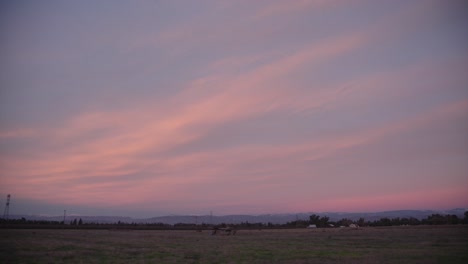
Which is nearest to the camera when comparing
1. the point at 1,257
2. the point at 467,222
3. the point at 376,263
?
the point at 376,263

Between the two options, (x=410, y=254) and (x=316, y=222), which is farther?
(x=316, y=222)

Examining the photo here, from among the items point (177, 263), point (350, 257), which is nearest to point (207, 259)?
point (177, 263)

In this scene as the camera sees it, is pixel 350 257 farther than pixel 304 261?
Yes

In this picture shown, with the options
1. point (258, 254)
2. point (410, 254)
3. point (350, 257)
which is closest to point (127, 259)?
point (258, 254)

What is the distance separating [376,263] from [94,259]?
17317 mm

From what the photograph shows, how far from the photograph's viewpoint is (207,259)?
26781 mm

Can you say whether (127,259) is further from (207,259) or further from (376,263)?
(376,263)

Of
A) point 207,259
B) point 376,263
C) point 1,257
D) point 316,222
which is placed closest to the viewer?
point 376,263

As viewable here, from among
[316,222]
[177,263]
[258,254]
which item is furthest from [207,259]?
[316,222]

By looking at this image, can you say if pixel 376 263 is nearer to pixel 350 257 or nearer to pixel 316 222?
pixel 350 257

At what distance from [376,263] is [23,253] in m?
22.6

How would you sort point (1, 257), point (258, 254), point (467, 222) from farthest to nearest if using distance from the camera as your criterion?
point (467, 222) < point (258, 254) < point (1, 257)

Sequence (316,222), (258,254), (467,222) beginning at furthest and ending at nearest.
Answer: (316,222) < (467,222) < (258,254)

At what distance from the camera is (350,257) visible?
2741 cm
